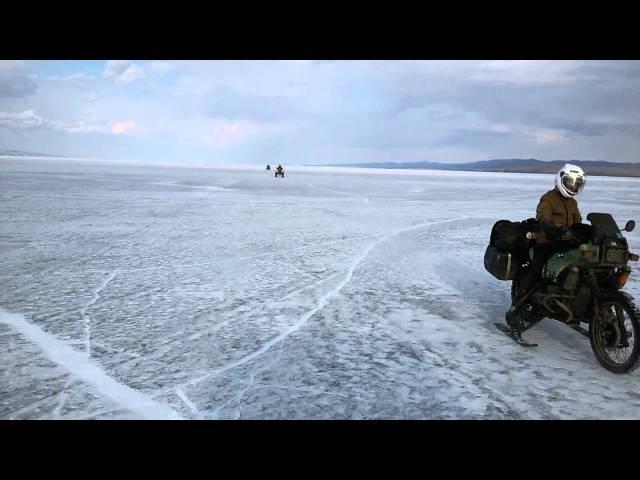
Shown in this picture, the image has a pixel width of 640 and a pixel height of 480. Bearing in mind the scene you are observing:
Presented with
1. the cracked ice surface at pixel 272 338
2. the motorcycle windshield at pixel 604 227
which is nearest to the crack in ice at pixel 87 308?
the cracked ice surface at pixel 272 338

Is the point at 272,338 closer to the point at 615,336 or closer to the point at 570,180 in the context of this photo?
the point at 615,336

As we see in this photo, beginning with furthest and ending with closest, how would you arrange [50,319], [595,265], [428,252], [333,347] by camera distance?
[428,252] < [50,319] < [333,347] < [595,265]

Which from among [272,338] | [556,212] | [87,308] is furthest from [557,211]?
[87,308]

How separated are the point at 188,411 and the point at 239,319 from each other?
73.5 inches

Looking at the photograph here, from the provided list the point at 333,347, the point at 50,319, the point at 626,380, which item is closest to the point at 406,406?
the point at 333,347

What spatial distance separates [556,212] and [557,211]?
1 cm

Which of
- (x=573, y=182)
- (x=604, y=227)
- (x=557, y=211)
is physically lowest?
(x=604, y=227)

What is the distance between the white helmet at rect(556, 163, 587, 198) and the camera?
4.17 metres

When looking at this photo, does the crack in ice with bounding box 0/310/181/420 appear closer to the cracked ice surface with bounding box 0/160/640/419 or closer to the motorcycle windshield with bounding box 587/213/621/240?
the cracked ice surface with bounding box 0/160/640/419

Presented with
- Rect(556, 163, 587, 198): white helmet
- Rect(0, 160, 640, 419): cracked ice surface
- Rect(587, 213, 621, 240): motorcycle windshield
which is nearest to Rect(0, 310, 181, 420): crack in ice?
Rect(0, 160, 640, 419): cracked ice surface

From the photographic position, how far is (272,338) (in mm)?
4348

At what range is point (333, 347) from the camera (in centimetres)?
414
